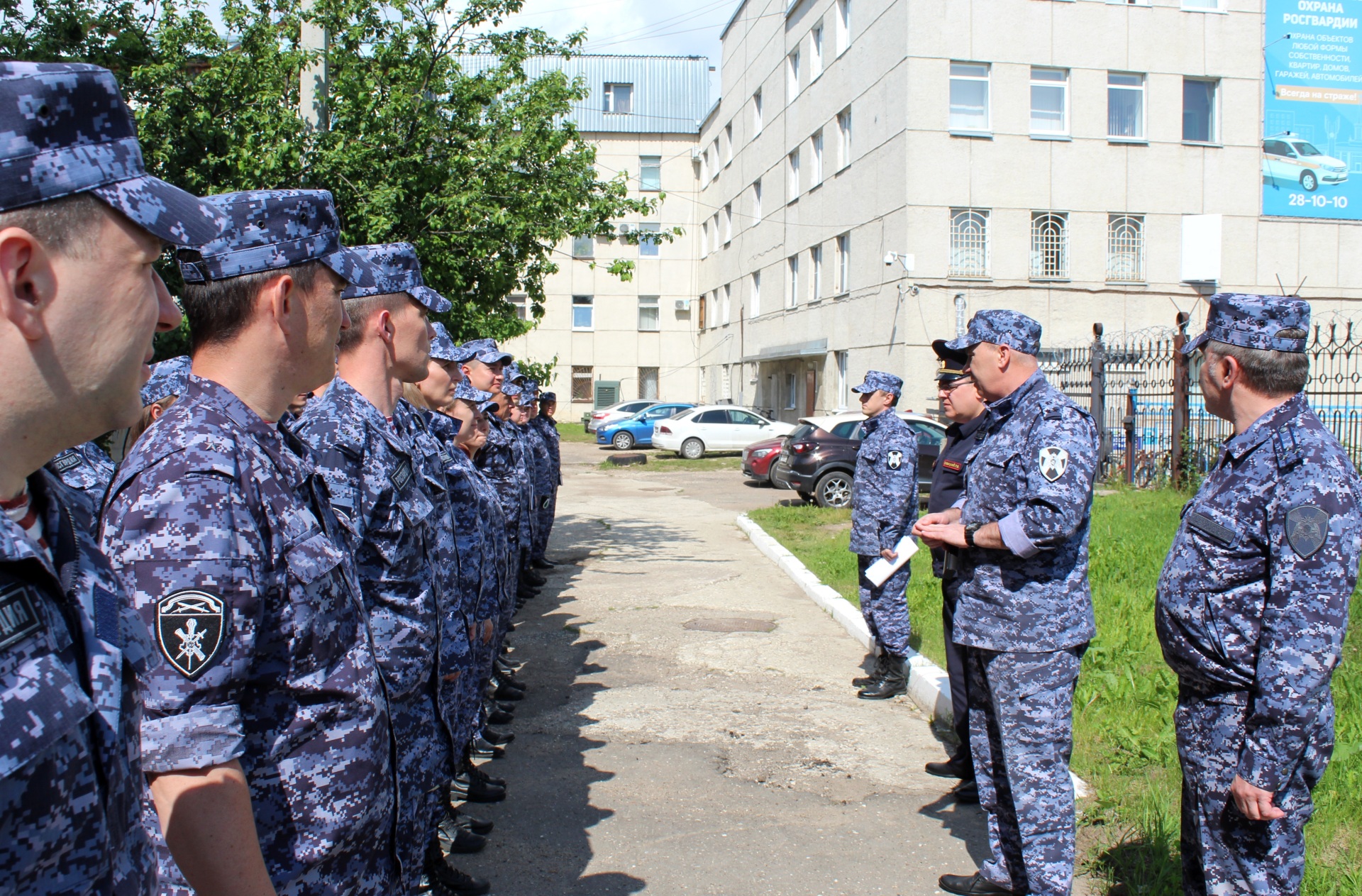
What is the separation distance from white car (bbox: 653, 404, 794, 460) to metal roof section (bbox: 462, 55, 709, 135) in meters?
19.8

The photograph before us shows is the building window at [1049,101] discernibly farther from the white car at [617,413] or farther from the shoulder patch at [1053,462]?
the shoulder patch at [1053,462]

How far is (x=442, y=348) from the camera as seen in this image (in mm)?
5332

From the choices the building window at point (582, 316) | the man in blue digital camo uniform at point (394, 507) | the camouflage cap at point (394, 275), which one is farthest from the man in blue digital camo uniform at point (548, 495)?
the building window at point (582, 316)

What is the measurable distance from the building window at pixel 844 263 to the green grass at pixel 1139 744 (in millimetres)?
17485

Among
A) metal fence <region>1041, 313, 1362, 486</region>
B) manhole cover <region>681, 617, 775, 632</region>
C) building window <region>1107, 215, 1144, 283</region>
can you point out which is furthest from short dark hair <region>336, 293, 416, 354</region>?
building window <region>1107, 215, 1144, 283</region>

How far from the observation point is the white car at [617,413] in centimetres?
3175

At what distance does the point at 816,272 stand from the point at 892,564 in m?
24.1

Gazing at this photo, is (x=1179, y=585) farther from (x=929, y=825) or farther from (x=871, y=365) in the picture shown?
(x=871, y=365)

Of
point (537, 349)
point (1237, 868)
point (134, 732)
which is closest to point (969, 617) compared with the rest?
point (1237, 868)

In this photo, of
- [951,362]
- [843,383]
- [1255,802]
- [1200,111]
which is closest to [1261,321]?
[1255,802]

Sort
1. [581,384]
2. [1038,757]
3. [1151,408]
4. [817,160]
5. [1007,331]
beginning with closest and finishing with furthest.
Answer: [1038,757], [1007,331], [1151,408], [817,160], [581,384]

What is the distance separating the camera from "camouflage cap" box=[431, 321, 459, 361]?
16.9ft

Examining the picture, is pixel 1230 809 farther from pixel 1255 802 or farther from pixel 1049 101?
pixel 1049 101

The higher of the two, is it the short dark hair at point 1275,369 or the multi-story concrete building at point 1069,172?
the multi-story concrete building at point 1069,172
